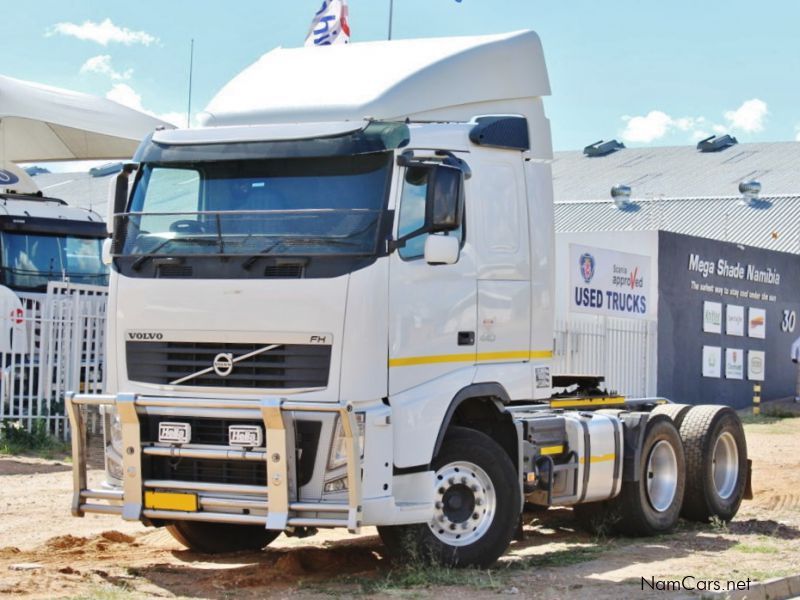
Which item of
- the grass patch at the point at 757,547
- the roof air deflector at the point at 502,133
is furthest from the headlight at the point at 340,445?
the grass patch at the point at 757,547

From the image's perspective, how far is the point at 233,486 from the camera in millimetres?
8922

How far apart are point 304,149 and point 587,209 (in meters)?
37.4

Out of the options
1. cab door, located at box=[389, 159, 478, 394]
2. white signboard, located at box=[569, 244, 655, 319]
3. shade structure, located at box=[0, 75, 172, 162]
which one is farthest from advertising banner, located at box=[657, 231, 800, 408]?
cab door, located at box=[389, 159, 478, 394]

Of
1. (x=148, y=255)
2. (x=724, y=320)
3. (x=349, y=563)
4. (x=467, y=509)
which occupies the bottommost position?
(x=349, y=563)

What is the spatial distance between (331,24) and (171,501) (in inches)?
472

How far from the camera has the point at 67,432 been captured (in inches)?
725

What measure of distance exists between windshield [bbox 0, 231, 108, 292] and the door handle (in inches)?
500

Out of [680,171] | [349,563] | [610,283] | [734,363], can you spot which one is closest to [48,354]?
[349,563]

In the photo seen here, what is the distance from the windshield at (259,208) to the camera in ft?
29.2

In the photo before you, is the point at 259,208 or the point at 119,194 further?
the point at 119,194

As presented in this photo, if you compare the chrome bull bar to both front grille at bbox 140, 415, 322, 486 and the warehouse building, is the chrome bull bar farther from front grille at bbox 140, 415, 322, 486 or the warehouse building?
the warehouse building

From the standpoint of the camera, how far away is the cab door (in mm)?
8938

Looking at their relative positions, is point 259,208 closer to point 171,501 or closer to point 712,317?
point 171,501

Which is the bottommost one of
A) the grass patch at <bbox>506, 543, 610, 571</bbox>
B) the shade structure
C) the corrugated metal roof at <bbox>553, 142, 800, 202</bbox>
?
the grass patch at <bbox>506, 543, 610, 571</bbox>
